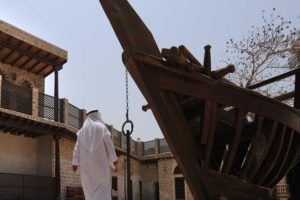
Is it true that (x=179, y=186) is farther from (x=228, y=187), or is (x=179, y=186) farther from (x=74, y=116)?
(x=228, y=187)

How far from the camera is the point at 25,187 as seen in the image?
16.1m

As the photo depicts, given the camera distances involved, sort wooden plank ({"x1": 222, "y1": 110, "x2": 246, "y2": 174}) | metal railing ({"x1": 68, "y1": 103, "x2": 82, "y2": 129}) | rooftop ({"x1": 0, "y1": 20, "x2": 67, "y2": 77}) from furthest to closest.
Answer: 1. metal railing ({"x1": 68, "y1": 103, "x2": 82, "y2": 129})
2. rooftop ({"x1": 0, "y1": 20, "x2": 67, "y2": 77})
3. wooden plank ({"x1": 222, "y1": 110, "x2": 246, "y2": 174})

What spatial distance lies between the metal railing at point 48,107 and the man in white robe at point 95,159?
40.4 ft

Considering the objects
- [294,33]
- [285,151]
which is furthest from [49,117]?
[285,151]

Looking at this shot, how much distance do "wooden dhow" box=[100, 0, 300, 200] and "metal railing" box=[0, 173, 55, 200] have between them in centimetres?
1180

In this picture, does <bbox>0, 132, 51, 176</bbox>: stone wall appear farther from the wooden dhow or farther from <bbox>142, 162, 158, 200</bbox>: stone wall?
the wooden dhow

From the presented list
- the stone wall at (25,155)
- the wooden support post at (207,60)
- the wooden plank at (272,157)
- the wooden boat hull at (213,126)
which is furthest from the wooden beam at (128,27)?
the stone wall at (25,155)

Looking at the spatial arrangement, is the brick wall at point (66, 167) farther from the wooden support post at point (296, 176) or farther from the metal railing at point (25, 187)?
the wooden support post at point (296, 176)

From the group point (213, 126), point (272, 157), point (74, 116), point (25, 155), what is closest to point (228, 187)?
point (213, 126)

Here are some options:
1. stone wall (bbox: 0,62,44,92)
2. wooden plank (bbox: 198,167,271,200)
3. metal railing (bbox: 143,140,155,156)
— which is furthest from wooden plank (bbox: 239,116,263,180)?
metal railing (bbox: 143,140,155,156)

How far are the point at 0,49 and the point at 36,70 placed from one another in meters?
2.57

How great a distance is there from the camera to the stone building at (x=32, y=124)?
16062 mm

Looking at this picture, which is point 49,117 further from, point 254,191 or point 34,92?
point 254,191

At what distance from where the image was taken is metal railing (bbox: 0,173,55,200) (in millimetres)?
15391
